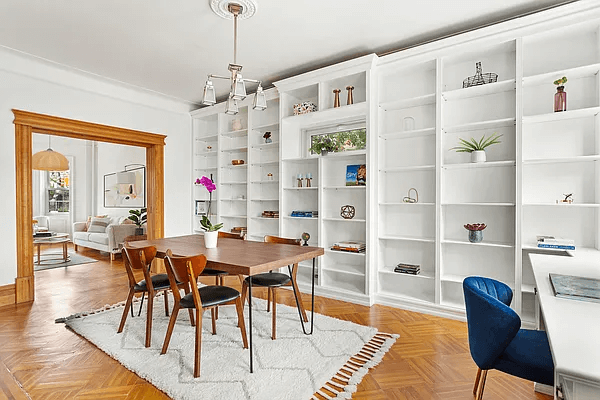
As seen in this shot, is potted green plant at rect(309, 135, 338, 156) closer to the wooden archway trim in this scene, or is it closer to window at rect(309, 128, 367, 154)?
window at rect(309, 128, 367, 154)

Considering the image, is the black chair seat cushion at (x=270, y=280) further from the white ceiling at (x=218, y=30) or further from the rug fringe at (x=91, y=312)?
the white ceiling at (x=218, y=30)

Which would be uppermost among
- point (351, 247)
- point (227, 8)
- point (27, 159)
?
point (227, 8)

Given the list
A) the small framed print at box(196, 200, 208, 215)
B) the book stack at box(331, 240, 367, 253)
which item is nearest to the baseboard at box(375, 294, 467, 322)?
the book stack at box(331, 240, 367, 253)

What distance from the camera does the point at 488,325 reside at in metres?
1.49

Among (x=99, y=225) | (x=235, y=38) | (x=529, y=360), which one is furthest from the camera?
(x=99, y=225)

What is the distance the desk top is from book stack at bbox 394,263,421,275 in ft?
5.56

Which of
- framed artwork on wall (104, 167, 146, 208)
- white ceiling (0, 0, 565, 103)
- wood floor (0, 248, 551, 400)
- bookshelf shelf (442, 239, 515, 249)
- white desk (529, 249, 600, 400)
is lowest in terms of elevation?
wood floor (0, 248, 551, 400)

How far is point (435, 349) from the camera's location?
2619 mm

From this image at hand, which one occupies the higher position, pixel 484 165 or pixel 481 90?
pixel 481 90

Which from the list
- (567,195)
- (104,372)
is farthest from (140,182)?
(567,195)

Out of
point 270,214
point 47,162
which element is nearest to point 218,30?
point 270,214

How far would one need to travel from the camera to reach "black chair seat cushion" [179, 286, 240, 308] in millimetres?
2342

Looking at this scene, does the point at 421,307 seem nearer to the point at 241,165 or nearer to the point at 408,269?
the point at 408,269

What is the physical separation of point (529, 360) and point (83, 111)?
527 cm
